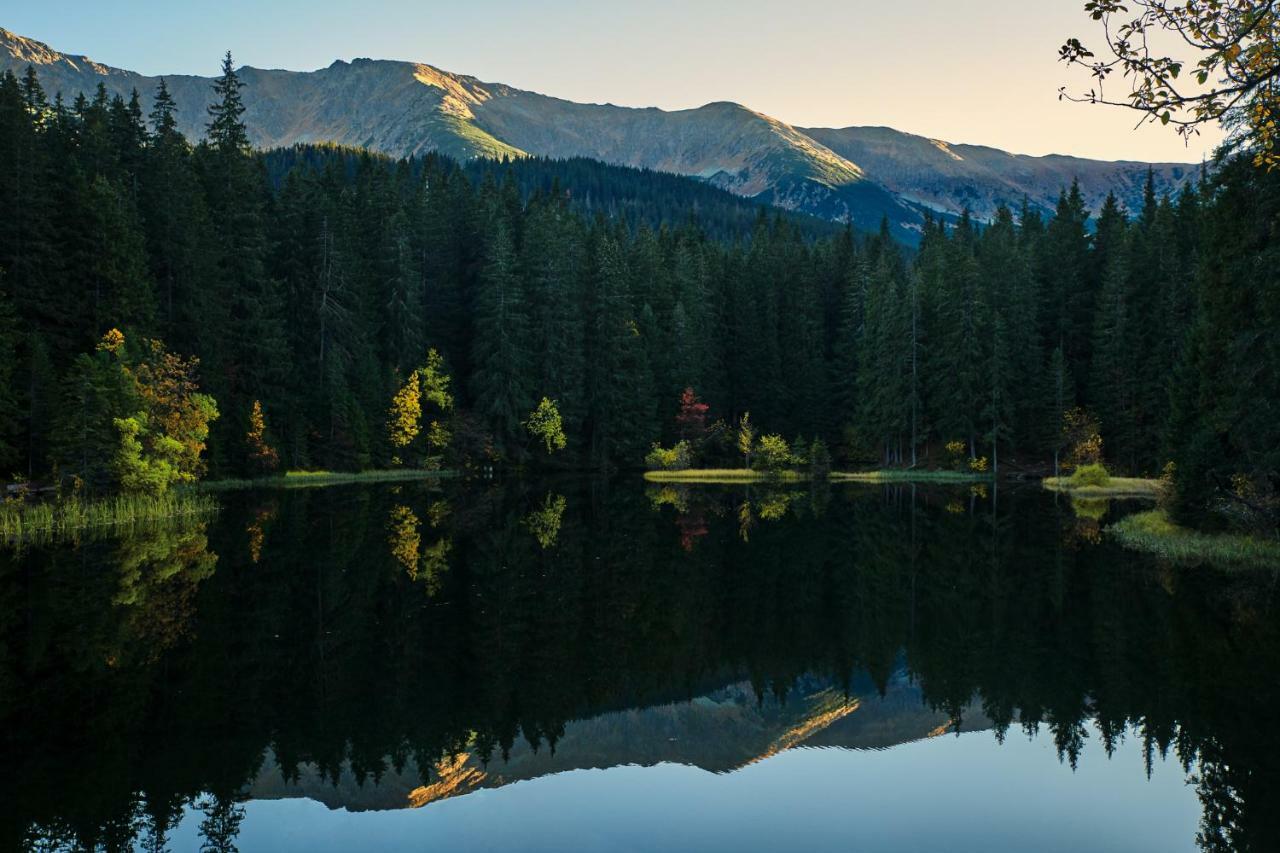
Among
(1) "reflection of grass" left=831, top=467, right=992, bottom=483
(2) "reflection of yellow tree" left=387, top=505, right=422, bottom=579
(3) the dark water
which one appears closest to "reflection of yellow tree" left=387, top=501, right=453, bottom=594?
(2) "reflection of yellow tree" left=387, top=505, right=422, bottom=579

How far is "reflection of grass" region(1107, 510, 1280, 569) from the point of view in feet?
96.5

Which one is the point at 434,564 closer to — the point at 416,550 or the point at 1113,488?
the point at 416,550

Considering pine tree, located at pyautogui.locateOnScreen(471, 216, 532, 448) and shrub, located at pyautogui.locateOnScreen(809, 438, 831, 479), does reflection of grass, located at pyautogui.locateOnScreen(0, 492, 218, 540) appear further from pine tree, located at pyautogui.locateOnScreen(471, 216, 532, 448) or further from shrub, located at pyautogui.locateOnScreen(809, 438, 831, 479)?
shrub, located at pyautogui.locateOnScreen(809, 438, 831, 479)

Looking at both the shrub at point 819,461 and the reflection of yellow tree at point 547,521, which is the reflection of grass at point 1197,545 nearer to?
the reflection of yellow tree at point 547,521

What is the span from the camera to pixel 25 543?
33156 millimetres

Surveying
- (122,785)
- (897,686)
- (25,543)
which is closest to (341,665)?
(122,785)

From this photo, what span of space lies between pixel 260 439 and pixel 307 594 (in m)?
41.0

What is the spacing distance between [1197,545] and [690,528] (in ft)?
60.5

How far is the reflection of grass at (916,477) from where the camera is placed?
263ft

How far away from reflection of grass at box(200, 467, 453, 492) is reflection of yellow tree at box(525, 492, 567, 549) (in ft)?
58.5

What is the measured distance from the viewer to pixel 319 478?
66.3 m

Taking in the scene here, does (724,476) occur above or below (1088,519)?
below

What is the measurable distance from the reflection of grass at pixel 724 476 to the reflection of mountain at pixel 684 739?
200 ft

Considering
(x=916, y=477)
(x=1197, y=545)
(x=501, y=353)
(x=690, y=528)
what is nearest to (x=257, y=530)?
(x=690, y=528)
